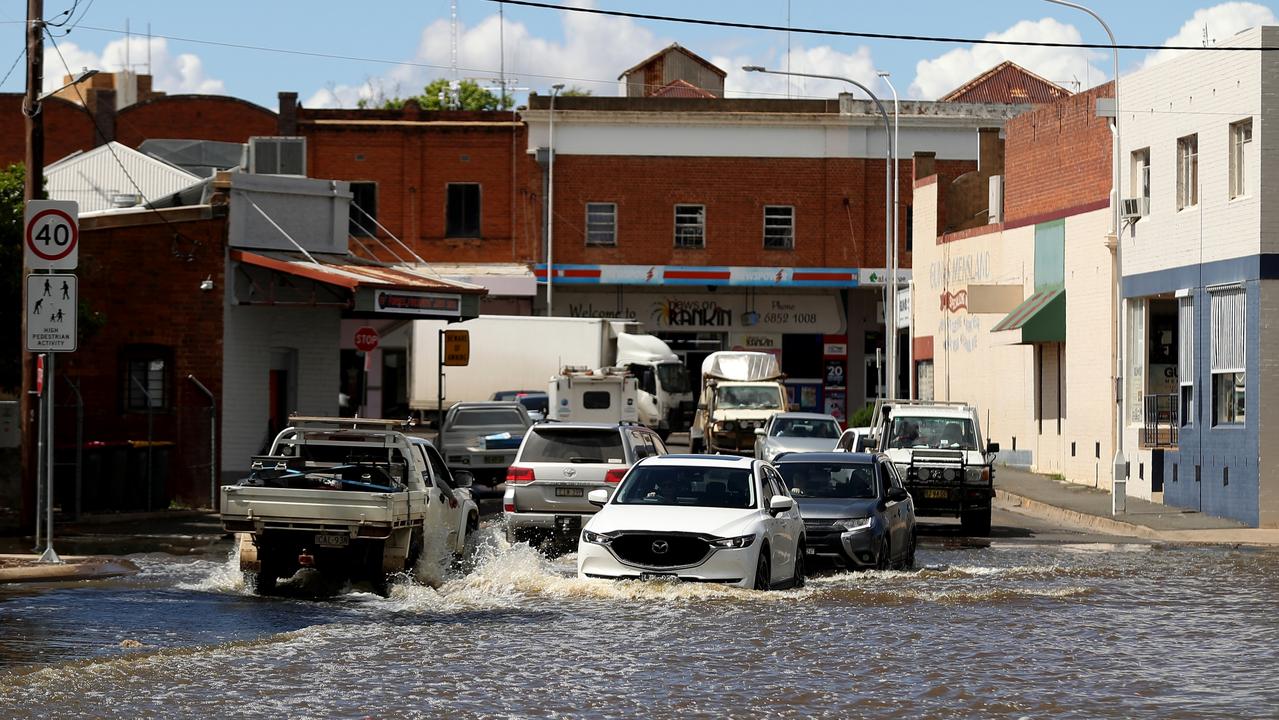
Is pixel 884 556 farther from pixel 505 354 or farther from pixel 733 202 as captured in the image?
pixel 733 202

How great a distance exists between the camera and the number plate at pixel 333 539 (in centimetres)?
1644

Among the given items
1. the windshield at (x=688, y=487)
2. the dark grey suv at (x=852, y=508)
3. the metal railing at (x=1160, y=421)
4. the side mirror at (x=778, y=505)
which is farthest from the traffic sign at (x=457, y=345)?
the side mirror at (x=778, y=505)

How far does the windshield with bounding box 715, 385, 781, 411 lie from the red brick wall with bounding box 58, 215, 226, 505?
1561cm

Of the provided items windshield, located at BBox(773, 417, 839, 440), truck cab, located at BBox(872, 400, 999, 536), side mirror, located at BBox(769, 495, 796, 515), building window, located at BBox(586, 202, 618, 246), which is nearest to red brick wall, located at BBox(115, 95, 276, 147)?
building window, located at BBox(586, 202, 618, 246)

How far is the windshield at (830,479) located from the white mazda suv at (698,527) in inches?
105

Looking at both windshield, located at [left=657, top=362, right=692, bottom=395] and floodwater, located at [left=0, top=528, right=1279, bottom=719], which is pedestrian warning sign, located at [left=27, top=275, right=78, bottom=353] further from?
windshield, located at [left=657, top=362, right=692, bottom=395]

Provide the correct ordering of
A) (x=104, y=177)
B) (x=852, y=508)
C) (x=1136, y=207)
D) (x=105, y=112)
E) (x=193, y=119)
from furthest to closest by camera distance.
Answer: (x=193, y=119)
(x=105, y=112)
(x=104, y=177)
(x=1136, y=207)
(x=852, y=508)

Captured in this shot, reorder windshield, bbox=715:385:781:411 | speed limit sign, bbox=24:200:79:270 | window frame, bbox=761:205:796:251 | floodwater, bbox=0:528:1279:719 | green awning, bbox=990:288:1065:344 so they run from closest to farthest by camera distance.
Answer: floodwater, bbox=0:528:1279:719, speed limit sign, bbox=24:200:79:270, green awning, bbox=990:288:1065:344, windshield, bbox=715:385:781:411, window frame, bbox=761:205:796:251

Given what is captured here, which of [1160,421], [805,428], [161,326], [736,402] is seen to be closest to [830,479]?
[161,326]

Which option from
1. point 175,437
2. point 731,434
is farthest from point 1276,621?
point 731,434

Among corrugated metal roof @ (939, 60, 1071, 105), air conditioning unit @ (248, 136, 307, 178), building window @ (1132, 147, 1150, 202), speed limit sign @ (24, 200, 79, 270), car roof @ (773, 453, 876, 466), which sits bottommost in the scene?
car roof @ (773, 453, 876, 466)

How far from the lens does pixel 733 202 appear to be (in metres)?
61.9

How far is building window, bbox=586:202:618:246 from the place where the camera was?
61.2 meters

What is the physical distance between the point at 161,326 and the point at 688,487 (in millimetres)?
15860
